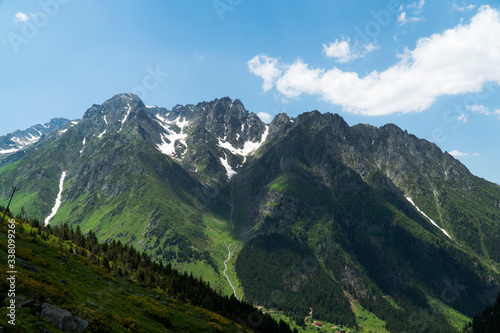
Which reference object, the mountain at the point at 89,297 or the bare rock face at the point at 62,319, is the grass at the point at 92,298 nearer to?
the mountain at the point at 89,297

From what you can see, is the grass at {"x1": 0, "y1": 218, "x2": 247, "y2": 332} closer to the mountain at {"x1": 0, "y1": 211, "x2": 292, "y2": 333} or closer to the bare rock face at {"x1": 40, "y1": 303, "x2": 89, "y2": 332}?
the mountain at {"x1": 0, "y1": 211, "x2": 292, "y2": 333}

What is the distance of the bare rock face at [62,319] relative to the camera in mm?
30681

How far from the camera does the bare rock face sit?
3068cm

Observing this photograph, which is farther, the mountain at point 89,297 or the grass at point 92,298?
the grass at point 92,298

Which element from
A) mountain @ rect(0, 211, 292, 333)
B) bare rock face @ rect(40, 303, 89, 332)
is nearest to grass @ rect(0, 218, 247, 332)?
mountain @ rect(0, 211, 292, 333)

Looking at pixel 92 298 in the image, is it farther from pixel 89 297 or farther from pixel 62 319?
pixel 62 319

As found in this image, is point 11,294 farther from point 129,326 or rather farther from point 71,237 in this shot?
point 71,237

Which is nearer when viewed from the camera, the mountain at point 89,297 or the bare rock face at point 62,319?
the bare rock face at point 62,319

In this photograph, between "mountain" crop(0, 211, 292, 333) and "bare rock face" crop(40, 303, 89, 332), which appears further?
"mountain" crop(0, 211, 292, 333)

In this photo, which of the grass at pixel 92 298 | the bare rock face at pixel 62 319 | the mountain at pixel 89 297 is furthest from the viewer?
the grass at pixel 92 298

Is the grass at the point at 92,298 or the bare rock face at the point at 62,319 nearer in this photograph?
the bare rock face at the point at 62,319

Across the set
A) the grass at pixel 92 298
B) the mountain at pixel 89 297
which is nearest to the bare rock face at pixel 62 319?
the mountain at pixel 89 297

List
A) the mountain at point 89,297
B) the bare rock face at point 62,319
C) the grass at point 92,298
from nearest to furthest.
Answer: the bare rock face at point 62,319, the mountain at point 89,297, the grass at point 92,298

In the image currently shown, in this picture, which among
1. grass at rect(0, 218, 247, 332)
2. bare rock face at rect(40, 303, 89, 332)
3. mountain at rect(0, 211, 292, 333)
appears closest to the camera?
bare rock face at rect(40, 303, 89, 332)
